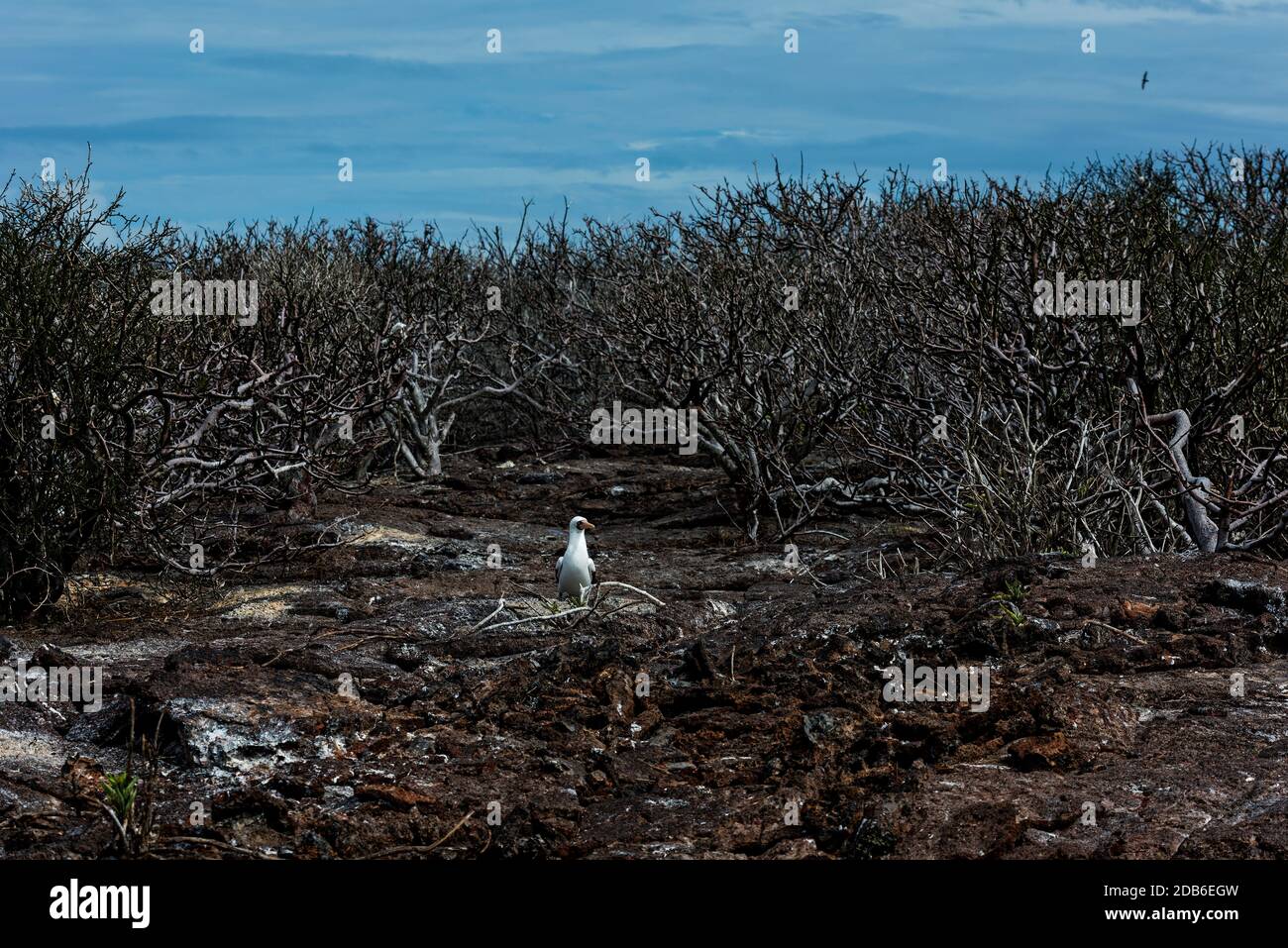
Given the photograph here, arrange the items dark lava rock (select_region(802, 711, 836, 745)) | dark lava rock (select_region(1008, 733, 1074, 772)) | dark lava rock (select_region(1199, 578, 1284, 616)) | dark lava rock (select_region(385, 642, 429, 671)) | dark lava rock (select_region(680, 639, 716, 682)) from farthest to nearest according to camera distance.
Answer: dark lava rock (select_region(385, 642, 429, 671)) → dark lava rock (select_region(1199, 578, 1284, 616)) → dark lava rock (select_region(680, 639, 716, 682)) → dark lava rock (select_region(802, 711, 836, 745)) → dark lava rock (select_region(1008, 733, 1074, 772))

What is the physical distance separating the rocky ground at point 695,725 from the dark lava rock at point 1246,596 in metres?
0.01

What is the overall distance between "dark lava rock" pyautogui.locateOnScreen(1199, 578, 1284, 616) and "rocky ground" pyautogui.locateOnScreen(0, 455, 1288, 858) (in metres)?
0.01

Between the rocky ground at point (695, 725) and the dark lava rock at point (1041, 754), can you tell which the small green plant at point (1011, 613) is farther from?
the dark lava rock at point (1041, 754)

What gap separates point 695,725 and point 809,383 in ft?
25.2

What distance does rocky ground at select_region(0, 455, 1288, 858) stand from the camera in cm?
501

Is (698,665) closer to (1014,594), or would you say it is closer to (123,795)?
(1014,594)

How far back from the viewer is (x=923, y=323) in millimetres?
11719

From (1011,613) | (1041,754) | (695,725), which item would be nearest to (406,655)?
(695,725)

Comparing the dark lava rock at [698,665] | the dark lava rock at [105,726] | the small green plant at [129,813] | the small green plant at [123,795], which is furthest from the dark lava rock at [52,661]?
the dark lava rock at [698,665]

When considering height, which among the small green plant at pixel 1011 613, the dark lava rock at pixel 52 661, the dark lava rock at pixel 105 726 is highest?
the small green plant at pixel 1011 613

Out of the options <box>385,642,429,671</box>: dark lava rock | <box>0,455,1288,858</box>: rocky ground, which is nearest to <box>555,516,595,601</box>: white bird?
<box>0,455,1288,858</box>: rocky ground

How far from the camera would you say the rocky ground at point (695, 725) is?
5.01 metres

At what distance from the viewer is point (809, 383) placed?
13711mm

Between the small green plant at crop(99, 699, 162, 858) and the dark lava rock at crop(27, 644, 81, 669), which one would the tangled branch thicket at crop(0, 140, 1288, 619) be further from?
the small green plant at crop(99, 699, 162, 858)
